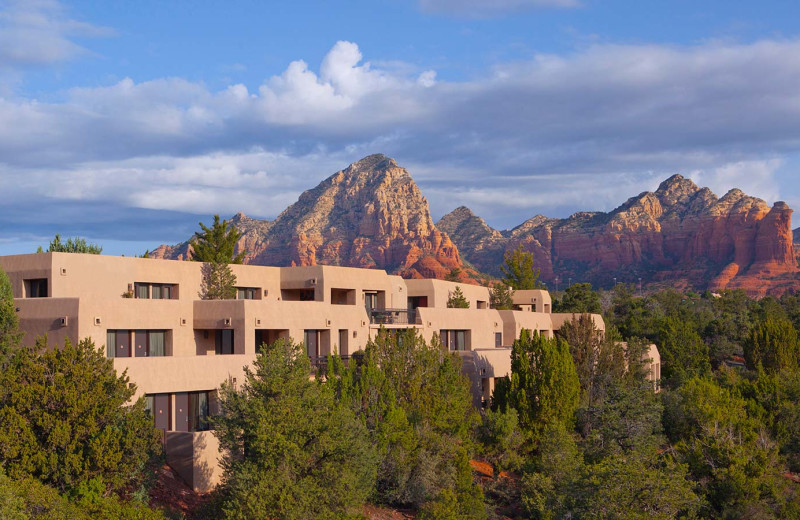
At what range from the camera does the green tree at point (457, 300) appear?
52844mm

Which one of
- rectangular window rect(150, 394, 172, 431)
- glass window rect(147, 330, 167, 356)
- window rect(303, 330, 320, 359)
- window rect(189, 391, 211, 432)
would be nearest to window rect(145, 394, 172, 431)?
rectangular window rect(150, 394, 172, 431)

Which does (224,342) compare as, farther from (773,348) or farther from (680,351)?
(773,348)

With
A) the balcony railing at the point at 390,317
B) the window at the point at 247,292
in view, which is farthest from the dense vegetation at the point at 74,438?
the balcony railing at the point at 390,317

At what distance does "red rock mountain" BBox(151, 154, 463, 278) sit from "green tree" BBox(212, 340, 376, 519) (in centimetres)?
12002

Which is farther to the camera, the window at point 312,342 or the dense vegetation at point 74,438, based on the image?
the window at point 312,342

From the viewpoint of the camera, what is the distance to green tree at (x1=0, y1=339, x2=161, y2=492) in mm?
24688

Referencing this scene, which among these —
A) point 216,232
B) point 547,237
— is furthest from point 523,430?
point 547,237

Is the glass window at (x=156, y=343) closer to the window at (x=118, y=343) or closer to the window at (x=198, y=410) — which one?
the window at (x=118, y=343)

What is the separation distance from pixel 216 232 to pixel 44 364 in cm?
2628

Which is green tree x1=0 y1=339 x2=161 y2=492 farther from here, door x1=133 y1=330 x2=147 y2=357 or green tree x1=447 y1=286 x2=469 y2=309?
green tree x1=447 y1=286 x2=469 y2=309

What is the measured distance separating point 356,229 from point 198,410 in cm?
13654

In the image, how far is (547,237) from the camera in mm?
198000

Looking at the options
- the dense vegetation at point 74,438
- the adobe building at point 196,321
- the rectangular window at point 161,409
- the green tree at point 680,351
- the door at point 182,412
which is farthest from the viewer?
the green tree at point 680,351

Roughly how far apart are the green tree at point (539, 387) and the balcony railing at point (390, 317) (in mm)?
6033
